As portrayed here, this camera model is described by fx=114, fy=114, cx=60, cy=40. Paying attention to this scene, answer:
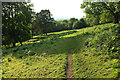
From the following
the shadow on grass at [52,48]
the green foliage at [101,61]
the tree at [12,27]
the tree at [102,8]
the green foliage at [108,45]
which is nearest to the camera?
the green foliage at [101,61]

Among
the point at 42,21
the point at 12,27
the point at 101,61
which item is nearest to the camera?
the point at 101,61

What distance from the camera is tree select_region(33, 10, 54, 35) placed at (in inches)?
2298

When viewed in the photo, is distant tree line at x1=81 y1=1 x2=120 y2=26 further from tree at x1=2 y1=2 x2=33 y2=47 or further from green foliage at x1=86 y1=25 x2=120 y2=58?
tree at x1=2 y1=2 x2=33 y2=47

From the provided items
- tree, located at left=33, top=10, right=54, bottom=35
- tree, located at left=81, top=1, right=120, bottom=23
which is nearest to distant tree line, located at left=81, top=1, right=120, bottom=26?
tree, located at left=81, top=1, right=120, bottom=23

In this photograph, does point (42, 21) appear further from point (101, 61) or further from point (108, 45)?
point (101, 61)

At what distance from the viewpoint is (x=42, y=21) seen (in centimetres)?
5844

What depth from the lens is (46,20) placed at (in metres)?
59.0

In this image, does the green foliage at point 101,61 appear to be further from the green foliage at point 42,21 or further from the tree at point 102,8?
the green foliage at point 42,21

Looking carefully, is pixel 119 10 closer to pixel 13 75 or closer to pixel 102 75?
pixel 102 75

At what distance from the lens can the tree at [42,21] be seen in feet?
192

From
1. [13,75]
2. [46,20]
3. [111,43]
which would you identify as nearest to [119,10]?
[111,43]

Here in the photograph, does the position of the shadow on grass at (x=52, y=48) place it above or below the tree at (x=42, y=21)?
below

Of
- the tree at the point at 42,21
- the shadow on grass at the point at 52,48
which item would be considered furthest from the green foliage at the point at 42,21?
the shadow on grass at the point at 52,48

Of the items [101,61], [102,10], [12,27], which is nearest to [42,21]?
[12,27]
